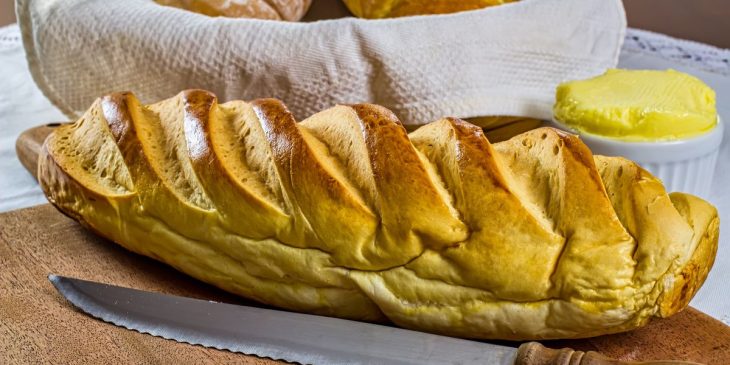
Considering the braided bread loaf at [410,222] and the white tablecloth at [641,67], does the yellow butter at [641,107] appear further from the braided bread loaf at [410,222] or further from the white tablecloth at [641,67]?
the braided bread loaf at [410,222]

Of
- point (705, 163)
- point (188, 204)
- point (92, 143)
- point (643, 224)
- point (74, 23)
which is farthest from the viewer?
point (74, 23)


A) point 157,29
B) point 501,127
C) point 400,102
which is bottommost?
point 501,127

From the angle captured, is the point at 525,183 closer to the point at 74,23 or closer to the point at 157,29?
the point at 157,29

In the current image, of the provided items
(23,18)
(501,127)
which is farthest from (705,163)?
(23,18)

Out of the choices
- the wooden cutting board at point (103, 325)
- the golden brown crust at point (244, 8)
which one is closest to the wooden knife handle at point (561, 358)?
the wooden cutting board at point (103, 325)

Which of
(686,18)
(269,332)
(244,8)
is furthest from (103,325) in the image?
(686,18)
